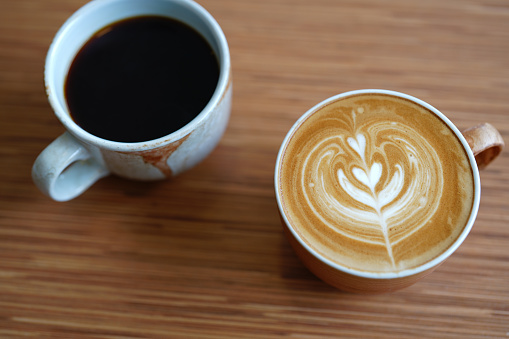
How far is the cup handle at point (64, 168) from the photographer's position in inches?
29.7

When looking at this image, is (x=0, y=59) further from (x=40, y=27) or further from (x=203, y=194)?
(x=203, y=194)

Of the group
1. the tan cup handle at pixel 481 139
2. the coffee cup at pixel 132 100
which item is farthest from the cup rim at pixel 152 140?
the tan cup handle at pixel 481 139

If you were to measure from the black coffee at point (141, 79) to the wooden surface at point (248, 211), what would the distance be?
142 millimetres

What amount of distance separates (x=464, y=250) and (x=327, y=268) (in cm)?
32

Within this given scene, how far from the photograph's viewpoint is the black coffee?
0.82 meters

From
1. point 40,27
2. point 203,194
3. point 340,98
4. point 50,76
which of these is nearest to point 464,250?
point 340,98

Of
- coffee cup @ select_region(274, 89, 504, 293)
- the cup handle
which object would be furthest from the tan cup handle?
the cup handle

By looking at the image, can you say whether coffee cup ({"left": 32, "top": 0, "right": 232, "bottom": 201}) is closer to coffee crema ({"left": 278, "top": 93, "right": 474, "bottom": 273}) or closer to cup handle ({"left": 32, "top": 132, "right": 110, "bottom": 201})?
cup handle ({"left": 32, "top": 132, "right": 110, "bottom": 201})

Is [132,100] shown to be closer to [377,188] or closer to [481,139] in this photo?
[377,188]

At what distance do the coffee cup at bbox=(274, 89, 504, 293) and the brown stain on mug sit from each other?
16 cm

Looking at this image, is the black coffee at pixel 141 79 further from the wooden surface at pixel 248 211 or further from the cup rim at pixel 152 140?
the wooden surface at pixel 248 211

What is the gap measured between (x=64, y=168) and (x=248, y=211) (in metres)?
0.32

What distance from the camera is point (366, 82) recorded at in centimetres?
98

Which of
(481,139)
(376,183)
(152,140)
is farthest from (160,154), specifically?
(481,139)
